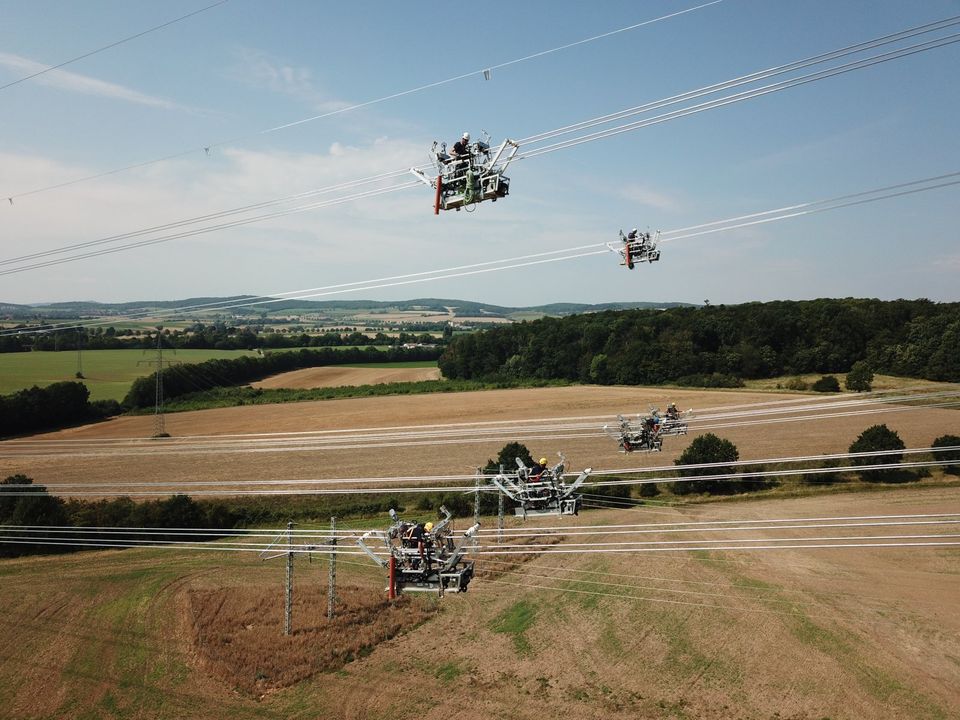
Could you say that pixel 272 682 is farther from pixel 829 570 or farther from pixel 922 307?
→ pixel 922 307

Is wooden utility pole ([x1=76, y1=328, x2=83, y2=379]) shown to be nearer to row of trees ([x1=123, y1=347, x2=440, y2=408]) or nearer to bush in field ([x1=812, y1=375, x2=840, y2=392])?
row of trees ([x1=123, y1=347, x2=440, y2=408])

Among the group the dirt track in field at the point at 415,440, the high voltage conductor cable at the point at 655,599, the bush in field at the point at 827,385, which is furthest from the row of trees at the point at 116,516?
the bush in field at the point at 827,385

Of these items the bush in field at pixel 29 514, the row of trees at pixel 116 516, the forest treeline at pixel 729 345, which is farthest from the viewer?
the forest treeline at pixel 729 345

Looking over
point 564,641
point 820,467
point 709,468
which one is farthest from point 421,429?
point 820,467

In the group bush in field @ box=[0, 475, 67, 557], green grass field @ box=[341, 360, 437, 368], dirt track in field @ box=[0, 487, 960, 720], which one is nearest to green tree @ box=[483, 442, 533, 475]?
dirt track in field @ box=[0, 487, 960, 720]

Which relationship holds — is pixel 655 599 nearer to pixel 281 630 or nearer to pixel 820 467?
pixel 281 630

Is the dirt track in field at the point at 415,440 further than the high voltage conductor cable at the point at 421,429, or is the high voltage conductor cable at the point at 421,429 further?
the high voltage conductor cable at the point at 421,429

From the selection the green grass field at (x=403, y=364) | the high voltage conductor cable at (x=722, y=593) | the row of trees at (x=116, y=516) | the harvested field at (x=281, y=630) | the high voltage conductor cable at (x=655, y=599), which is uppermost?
the green grass field at (x=403, y=364)

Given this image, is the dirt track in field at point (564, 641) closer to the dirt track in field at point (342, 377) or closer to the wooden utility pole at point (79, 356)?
the wooden utility pole at point (79, 356)
